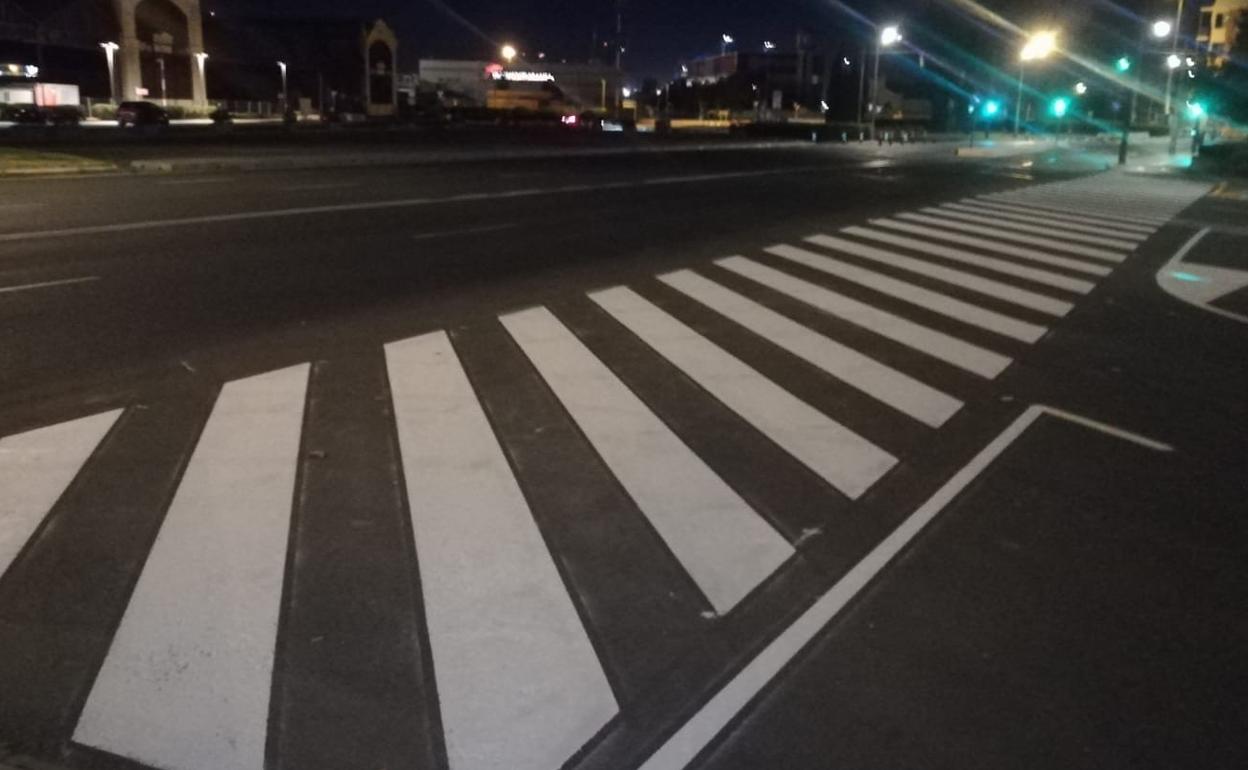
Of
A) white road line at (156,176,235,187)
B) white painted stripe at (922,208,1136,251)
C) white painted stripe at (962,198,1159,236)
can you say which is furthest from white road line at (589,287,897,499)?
white road line at (156,176,235,187)

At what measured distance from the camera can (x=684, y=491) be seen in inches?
281

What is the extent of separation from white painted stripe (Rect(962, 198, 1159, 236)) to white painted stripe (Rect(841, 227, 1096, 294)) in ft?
19.0

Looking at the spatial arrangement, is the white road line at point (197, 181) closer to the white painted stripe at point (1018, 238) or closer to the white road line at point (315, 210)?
the white road line at point (315, 210)

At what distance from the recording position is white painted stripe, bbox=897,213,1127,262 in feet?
64.4

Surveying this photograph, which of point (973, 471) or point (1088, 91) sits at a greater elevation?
point (1088, 91)

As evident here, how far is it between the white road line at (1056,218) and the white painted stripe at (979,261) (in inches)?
204

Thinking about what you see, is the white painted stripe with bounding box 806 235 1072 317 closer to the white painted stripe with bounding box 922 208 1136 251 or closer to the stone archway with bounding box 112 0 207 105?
the white painted stripe with bounding box 922 208 1136 251

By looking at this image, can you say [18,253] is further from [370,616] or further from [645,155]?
[645,155]

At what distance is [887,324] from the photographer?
42.1 ft

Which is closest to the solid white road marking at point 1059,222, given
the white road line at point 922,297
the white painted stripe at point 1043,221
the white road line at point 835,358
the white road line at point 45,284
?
Result: the white painted stripe at point 1043,221

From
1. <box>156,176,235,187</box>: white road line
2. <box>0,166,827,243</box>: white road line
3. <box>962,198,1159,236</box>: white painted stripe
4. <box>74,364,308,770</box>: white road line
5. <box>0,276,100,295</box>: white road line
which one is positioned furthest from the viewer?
<box>156,176,235,187</box>: white road line

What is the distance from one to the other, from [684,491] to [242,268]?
9.60 m

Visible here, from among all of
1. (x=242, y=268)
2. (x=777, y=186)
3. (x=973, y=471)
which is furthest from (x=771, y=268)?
(x=777, y=186)

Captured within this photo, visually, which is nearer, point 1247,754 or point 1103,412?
point 1247,754
